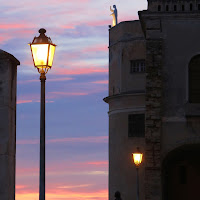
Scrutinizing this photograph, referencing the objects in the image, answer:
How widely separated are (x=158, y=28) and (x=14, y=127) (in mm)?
13926

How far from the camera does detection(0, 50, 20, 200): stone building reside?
618 inches

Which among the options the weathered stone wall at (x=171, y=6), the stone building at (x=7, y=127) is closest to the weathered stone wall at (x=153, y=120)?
the weathered stone wall at (x=171, y=6)

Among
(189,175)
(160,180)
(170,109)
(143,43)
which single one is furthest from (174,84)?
(143,43)

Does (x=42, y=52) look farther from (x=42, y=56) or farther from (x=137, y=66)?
(x=137, y=66)

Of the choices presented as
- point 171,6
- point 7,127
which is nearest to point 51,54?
point 7,127

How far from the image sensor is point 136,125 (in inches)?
1594

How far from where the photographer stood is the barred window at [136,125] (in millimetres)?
40284

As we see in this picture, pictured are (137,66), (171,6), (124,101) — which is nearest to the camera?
(171,6)

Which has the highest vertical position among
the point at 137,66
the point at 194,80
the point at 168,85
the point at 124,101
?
the point at 137,66

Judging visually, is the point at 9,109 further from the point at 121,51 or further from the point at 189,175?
the point at 121,51

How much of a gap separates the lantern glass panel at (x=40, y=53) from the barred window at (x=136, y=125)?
25.0 metres

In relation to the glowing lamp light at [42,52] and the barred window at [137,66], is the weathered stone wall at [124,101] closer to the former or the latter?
the barred window at [137,66]

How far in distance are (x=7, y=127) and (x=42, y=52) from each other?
1.91 metres

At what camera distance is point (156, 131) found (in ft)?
93.1
